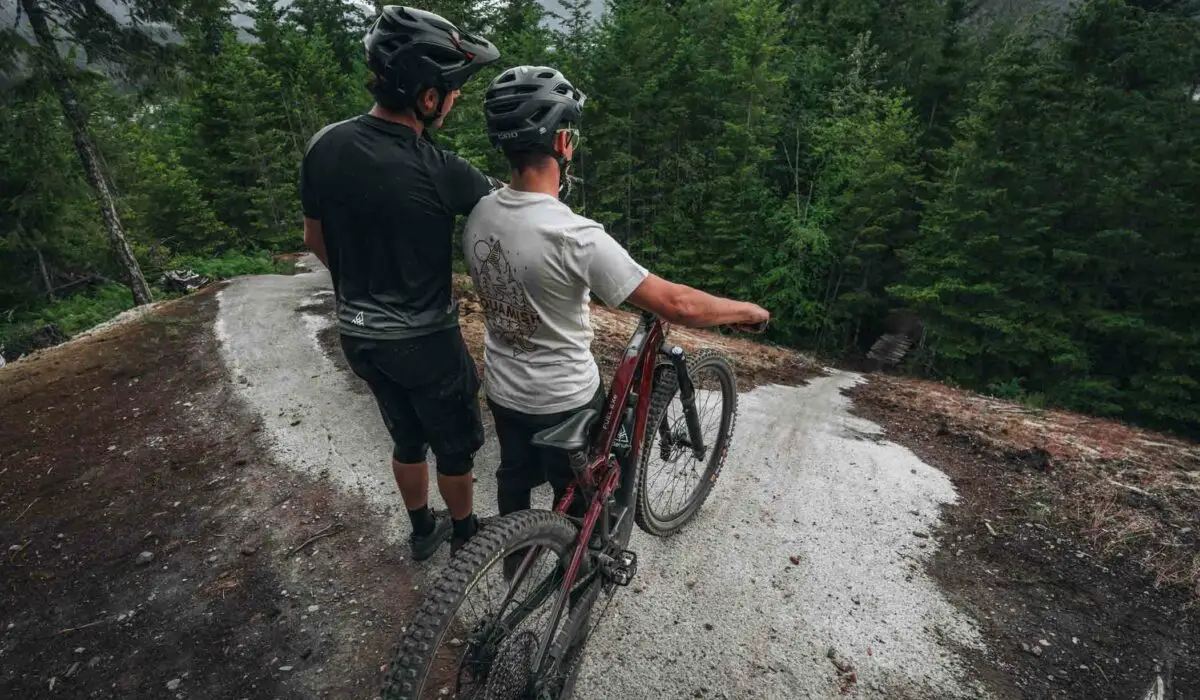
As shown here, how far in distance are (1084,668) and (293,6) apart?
49.5 m

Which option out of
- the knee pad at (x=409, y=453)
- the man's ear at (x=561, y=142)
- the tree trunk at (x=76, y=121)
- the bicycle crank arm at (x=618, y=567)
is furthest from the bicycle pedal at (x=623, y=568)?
the tree trunk at (x=76, y=121)

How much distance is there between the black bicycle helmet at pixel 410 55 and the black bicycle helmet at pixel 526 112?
326 millimetres

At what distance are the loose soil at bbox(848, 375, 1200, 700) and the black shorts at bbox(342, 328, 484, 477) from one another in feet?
9.66

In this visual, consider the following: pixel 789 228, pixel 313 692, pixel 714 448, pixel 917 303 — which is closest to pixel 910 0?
pixel 789 228

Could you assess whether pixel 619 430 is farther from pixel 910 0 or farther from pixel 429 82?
pixel 910 0

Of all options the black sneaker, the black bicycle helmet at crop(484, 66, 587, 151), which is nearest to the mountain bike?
the black bicycle helmet at crop(484, 66, 587, 151)

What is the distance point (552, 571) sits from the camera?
A: 7.04 feet

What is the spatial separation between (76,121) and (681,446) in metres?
15.4

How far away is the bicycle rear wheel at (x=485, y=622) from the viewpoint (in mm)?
1553

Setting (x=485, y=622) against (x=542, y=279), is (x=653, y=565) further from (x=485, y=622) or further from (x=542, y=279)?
(x=542, y=279)

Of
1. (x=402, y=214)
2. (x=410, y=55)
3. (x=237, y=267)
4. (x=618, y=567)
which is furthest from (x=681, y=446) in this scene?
(x=237, y=267)

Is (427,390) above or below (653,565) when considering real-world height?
above

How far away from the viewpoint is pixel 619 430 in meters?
2.55

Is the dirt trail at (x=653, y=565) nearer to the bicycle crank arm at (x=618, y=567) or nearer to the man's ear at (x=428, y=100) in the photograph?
the bicycle crank arm at (x=618, y=567)
